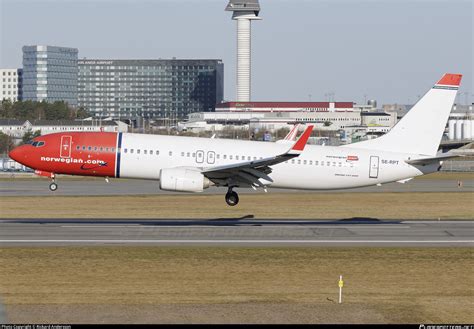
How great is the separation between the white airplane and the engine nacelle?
0.05 meters

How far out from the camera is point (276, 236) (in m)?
48.8

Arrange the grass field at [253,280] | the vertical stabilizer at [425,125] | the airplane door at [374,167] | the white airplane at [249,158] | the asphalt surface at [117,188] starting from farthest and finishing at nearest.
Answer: the asphalt surface at [117,188], the vertical stabilizer at [425,125], the airplane door at [374,167], the white airplane at [249,158], the grass field at [253,280]

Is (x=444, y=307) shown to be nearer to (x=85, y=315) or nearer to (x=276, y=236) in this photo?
(x=85, y=315)

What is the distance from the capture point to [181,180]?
4962 cm

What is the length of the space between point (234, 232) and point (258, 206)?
57.9ft

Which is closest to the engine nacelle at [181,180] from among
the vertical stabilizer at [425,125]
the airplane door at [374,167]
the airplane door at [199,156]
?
the airplane door at [199,156]

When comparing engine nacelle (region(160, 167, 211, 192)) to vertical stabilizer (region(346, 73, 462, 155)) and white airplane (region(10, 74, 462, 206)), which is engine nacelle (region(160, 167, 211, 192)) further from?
vertical stabilizer (region(346, 73, 462, 155))

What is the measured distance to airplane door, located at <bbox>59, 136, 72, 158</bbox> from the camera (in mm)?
51469

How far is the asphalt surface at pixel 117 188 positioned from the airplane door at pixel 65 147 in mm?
29958

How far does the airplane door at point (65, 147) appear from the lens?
169ft

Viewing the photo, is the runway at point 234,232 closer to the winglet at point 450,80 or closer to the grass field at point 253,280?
the grass field at point 253,280

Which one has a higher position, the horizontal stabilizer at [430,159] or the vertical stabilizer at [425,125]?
the vertical stabilizer at [425,125]

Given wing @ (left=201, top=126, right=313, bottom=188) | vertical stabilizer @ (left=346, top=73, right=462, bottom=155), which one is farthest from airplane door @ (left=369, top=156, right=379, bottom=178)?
wing @ (left=201, top=126, right=313, bottom=188)

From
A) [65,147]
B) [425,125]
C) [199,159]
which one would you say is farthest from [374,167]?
[65,147]
